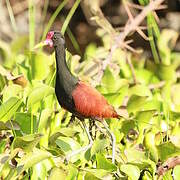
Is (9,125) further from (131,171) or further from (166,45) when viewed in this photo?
(166,45)

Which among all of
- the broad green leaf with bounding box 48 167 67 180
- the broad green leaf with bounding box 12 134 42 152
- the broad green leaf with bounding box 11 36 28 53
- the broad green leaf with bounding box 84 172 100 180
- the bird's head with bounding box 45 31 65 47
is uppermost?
the bird's head with bounding box 45 31 65 47

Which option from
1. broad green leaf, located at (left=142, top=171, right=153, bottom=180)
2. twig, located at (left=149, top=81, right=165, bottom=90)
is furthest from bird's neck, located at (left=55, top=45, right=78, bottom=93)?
twig, located at (left=149, top=81, right=165, bottom=90)

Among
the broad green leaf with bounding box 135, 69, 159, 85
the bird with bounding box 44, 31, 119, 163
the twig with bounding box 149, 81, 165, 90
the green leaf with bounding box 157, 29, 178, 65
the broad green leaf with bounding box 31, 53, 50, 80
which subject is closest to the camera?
the bird with bounding box 44, 31, 119, 163

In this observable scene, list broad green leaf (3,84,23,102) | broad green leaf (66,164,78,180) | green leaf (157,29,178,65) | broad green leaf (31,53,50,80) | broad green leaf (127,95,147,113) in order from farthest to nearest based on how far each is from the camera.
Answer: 1. green leaf (157,29,178,65)
2. broad green leaf (31,53,50,80)
3. broad green leaf (127,95,147,113)
4. broad green leaf (3,84,23,102)
5. broad green leaf (66,164,78,180)

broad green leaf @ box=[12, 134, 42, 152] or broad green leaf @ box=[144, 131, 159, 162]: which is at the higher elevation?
broad green leaf @ box=[12, 134, 42, 152]

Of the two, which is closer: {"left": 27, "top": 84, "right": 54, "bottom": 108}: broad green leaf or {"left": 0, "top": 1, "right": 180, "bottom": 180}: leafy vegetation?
{"left": 0, "top": 1, "right": 180, "bottom": 180}: leafy vegetation

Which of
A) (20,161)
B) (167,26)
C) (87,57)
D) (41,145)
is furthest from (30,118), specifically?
(167,26)

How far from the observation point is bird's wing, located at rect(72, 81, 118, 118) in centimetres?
239

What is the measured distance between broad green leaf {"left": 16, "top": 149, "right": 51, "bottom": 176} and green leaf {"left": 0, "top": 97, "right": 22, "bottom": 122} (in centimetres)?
28

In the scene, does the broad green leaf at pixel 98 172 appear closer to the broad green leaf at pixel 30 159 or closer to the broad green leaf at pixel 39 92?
the broad green leaf at pixel 30 159

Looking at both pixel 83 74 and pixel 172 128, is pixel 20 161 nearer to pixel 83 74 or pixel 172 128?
pixel 172 128

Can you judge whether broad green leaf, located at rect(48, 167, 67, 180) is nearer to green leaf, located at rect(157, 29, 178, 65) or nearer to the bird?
the bird

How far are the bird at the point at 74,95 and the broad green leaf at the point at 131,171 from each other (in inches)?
4.6

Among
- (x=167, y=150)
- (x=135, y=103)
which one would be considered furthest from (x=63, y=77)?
(x=135, y=103)
